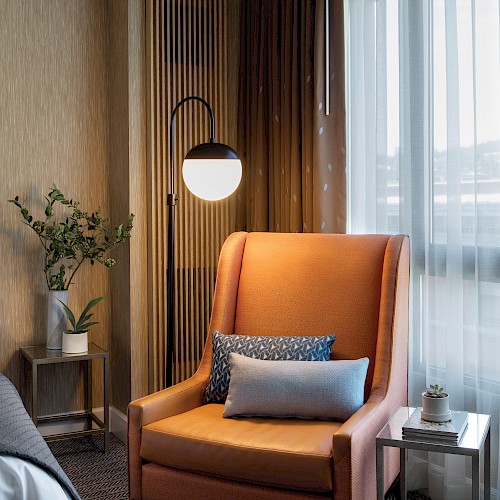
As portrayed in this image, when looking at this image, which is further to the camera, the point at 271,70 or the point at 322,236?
the point at 271,70

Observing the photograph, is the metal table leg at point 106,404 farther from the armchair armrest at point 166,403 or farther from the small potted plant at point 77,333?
the armchair armrest at point 166,403

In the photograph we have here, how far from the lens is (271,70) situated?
11.4ft

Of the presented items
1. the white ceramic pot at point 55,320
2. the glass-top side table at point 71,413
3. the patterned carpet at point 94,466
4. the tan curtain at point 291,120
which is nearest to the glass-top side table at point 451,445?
the tan curtain at point 291,120

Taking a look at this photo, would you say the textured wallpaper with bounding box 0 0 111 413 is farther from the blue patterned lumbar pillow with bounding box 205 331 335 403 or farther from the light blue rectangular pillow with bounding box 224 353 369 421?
the light blue rectangular pillow with bounding box 224 353 369 421

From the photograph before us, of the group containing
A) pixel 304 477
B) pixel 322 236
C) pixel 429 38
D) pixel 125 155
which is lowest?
pixel 304 477

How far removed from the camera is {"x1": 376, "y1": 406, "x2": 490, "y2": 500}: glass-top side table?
2.06 metres

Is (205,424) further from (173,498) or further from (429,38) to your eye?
(429,38)

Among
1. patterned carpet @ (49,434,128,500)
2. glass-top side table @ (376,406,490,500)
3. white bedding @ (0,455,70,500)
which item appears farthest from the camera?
patterned carpet @ (49,434,128,500)

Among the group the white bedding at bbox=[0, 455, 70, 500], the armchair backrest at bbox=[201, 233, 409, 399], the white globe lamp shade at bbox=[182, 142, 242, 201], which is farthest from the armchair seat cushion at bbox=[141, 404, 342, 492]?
the white globe lamp shade at bbox=[182, 142, 242, 201]

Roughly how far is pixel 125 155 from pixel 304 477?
1.95 metres

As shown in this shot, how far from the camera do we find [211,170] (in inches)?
112

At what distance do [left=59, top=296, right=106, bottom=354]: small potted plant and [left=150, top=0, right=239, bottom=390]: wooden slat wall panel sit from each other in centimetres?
31

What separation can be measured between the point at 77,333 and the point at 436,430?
189 cm

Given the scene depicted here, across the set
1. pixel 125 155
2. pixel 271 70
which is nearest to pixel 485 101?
pixel 271 70
